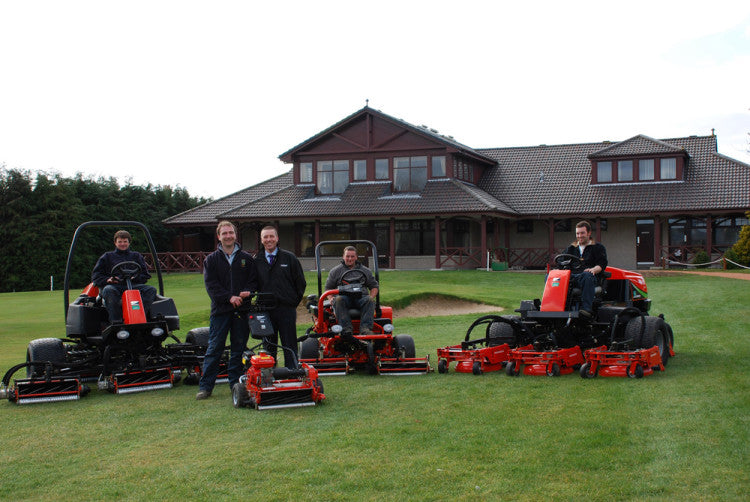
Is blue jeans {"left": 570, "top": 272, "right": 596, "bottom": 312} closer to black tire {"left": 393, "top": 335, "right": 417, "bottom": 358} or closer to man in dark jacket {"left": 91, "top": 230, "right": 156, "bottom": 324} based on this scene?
black tire {"left": 393, "top": 335, "right": 417, "bottom": 358}

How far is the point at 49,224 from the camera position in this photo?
41.2m

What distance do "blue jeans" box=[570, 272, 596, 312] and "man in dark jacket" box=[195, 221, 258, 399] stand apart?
4378 mm

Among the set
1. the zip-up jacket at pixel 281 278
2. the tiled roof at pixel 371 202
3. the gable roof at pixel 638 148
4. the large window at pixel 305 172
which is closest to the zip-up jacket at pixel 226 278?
the zip-up jacket at pixel 281 278

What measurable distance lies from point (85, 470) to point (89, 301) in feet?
15.7

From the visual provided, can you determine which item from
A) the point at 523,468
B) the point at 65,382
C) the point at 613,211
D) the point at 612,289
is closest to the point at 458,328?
the point at 612,289

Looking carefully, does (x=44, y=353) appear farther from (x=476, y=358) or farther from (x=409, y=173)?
(x=409, y=173)

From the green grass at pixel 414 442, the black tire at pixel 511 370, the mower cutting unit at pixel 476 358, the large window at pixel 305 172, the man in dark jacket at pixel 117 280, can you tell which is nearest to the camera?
the green grass at pixel 414 442

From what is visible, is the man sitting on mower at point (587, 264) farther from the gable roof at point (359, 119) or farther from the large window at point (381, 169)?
the large window at point (381, 169)

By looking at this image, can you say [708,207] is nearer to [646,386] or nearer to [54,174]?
[646,386]

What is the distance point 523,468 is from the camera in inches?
236

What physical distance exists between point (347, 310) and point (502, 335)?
2261mm

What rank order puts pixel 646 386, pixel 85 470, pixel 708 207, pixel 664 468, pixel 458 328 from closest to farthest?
pixel 664 468, pixel 85 470, pixel 646 386, pixel 458 328, pixel 708 207

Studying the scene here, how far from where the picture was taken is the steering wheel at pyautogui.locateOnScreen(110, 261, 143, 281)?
413 inches

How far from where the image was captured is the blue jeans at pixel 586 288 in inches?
413
